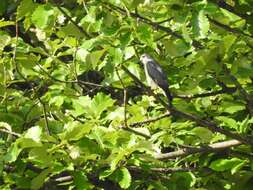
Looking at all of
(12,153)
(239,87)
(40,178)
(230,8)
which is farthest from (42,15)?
(239,87)

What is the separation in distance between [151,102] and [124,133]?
95 centimetres

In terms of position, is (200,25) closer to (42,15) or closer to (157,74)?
(42,15)

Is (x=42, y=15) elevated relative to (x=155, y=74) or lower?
elevated

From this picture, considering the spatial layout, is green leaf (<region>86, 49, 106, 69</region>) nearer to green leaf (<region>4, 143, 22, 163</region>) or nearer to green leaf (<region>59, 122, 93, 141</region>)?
green leaf (<region>59, 122, 93, 141</region>)

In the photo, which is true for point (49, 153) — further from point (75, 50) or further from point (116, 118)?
point (75, 50)

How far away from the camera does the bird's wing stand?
4152mm

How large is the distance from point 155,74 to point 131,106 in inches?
12.1

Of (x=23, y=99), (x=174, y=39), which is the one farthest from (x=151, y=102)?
(x=23, y=99)

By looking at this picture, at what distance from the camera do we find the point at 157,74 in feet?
13.9

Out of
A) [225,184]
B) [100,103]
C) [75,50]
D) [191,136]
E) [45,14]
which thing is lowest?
[225,184]

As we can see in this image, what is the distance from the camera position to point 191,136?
13.8 ft

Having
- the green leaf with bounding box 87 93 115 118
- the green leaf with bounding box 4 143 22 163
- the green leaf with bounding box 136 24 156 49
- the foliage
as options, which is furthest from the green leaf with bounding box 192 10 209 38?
the green leaf with bounding box 4 143 22 163

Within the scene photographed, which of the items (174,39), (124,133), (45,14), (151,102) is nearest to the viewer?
(45,14)

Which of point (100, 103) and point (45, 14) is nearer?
point (45, 14)
